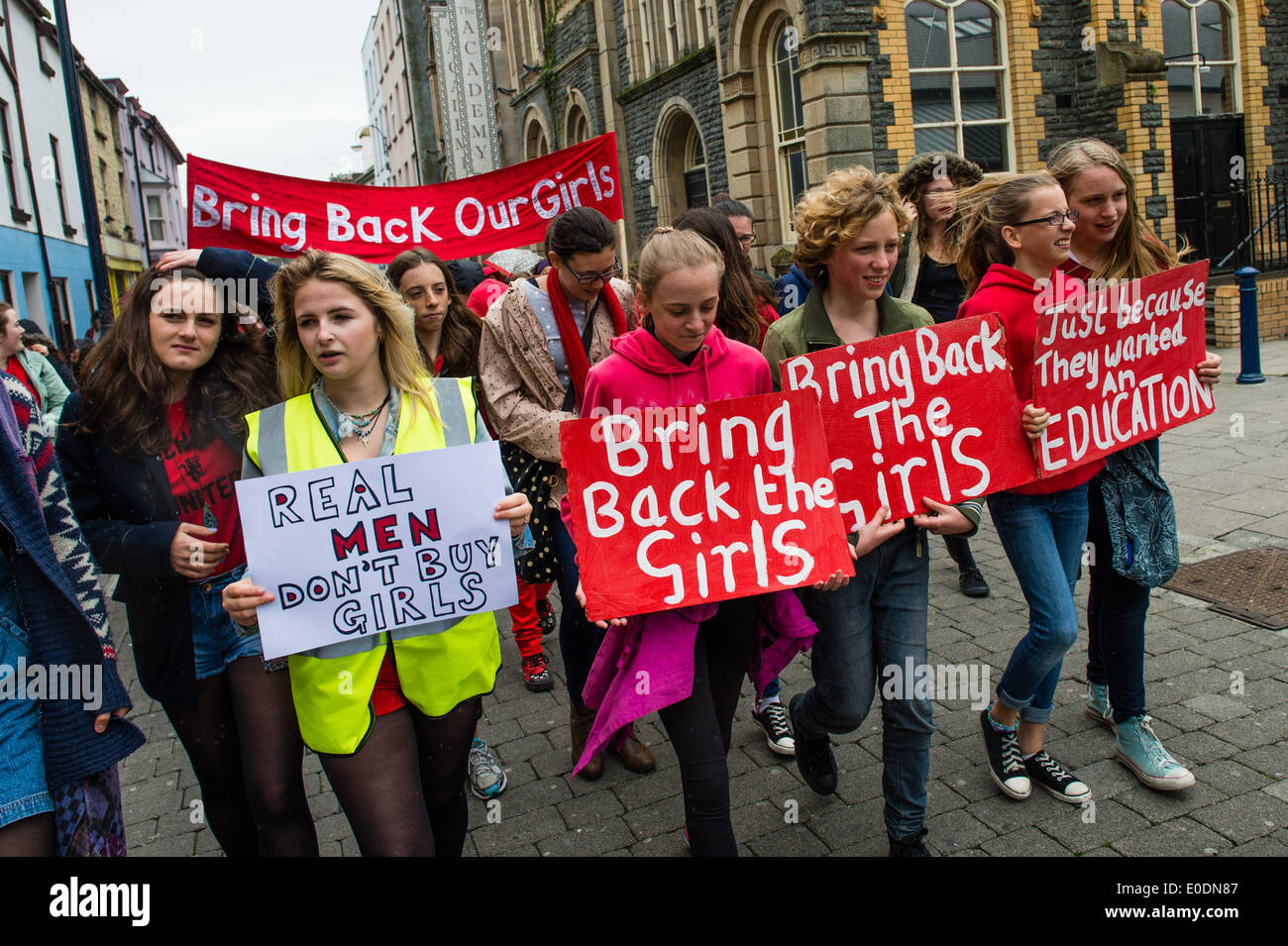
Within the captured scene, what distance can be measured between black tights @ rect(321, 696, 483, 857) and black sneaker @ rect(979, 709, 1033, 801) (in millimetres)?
1954

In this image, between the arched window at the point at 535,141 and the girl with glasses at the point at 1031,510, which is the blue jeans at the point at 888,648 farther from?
the arched window at the point at 535,141

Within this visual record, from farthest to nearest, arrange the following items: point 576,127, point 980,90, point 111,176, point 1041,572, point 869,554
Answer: point 111,176 → point 576,127 → point 980,90 → point 1041,572 → point 869,554

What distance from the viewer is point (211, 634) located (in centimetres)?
271

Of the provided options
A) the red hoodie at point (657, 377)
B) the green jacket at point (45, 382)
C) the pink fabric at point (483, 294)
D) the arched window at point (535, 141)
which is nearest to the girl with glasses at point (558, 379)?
the red hoodie at point (657, 377)

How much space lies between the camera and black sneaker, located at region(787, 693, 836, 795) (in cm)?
347

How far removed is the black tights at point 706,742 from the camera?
2.80 meters

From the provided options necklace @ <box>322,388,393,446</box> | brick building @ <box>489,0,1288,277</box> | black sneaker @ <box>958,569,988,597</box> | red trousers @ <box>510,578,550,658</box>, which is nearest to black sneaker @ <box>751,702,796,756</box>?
red trousers @ <box>510,578,550,658</box>

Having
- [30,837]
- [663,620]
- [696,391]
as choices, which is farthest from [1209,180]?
[30,837]

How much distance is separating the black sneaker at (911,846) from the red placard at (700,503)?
92 centimetres

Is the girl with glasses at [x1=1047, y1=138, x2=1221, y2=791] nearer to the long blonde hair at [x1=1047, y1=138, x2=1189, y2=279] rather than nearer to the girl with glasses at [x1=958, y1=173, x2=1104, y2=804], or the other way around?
the long blonde hair at [x1=1047, y1=138, x2=1189, y2=279]

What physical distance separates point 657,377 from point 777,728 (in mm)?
1811

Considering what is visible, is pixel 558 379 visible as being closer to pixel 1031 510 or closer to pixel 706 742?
pixel 706 742
